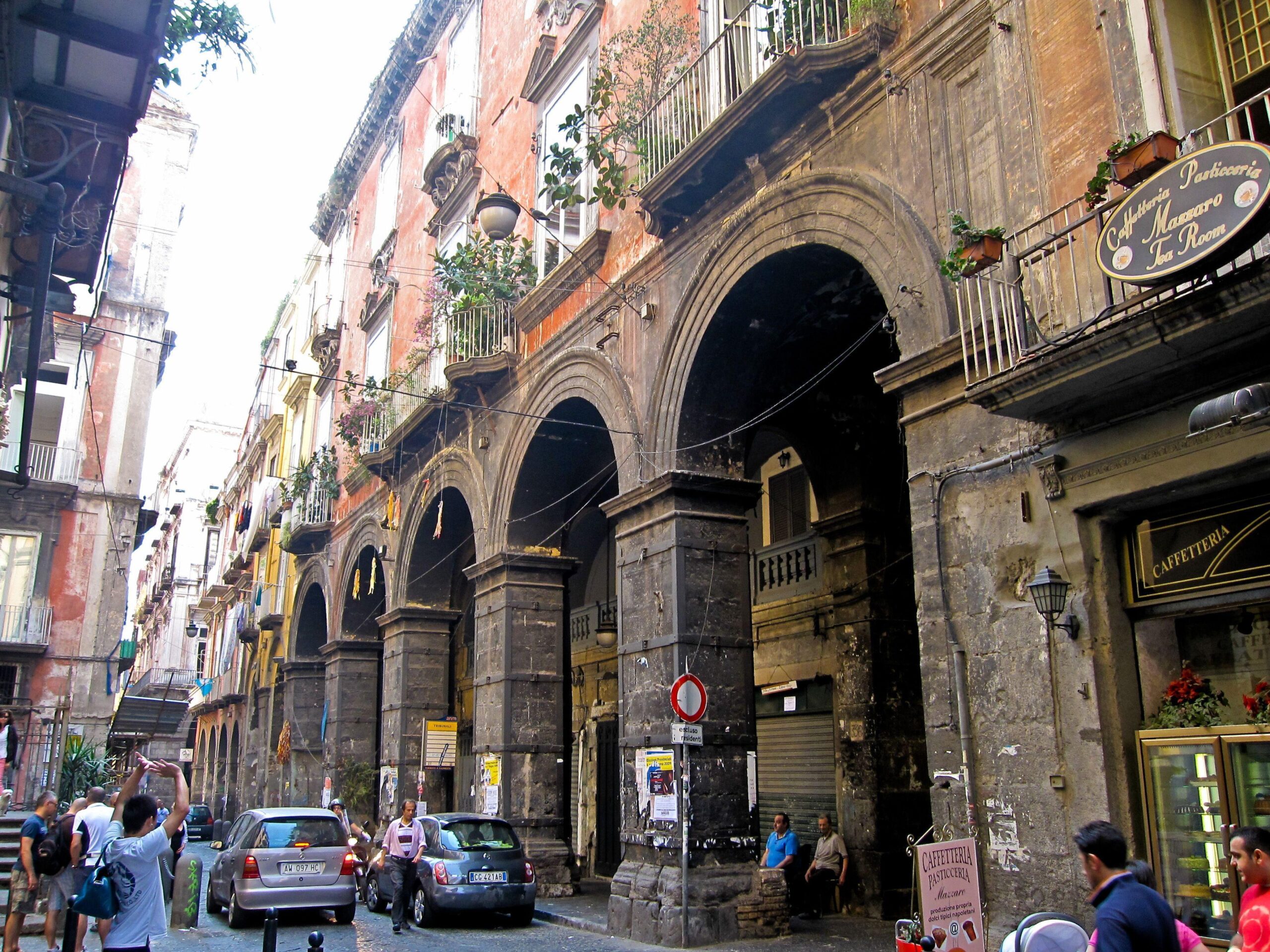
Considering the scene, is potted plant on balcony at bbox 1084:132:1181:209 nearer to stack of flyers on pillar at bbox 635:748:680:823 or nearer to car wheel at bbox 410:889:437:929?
stack of flyers on pillar at bbox 635:748:680:823

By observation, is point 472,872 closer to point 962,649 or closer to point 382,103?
point 962,649

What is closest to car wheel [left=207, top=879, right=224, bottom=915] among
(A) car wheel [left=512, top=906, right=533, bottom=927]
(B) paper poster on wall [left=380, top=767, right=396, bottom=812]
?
(B) paper poster on wall [left=380, top=767, right=396, bottom=812]

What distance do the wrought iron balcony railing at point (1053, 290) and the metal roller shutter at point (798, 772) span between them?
7.49 metres

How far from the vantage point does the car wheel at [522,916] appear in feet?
40.0

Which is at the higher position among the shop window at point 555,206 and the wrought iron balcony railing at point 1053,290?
the shop window at point 555,206

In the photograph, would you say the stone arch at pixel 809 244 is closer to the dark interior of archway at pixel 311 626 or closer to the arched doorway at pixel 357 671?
the arched doorway at pixel 357 671

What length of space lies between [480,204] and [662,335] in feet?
15.9

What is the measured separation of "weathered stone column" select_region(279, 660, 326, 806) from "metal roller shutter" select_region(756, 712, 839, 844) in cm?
1243

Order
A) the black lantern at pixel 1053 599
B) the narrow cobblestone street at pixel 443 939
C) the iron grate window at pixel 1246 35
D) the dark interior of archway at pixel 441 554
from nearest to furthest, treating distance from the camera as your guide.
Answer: the iron grate window at pixel 1246 35
the black lantern at pixel 1053 599
the narrow cobblestone street at pixel 443 939
the dark interior of archway at pixel 441 554

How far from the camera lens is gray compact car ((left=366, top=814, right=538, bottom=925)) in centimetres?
1197

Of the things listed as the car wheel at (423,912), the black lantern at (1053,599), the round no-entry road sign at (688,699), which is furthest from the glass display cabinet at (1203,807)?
the car wheel at (423,912)

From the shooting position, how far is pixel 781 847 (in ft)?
39.2

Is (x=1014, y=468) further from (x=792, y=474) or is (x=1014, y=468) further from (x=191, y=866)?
(x=191, y=866)

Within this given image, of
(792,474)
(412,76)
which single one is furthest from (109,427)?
(792,474)
